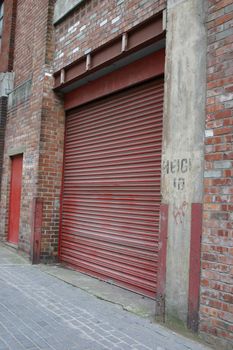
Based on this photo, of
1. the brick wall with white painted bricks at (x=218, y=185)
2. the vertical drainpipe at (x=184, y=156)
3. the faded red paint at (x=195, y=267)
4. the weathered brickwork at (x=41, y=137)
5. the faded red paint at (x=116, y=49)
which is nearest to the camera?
the brick wall with white painted bricks at (x=218, y=185)

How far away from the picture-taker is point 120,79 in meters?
7.08

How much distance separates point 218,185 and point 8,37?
391 inches

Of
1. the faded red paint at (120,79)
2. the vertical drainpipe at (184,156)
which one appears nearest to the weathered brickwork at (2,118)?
the faded red paint at (120,79)

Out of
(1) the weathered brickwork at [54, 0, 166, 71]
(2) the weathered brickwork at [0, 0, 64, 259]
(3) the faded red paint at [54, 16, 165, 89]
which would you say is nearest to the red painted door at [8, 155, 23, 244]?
(2) the weathered brickwork at [0, 0, 64, 259]

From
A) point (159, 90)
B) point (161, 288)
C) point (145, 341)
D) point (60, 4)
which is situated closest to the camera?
point (145, 341)

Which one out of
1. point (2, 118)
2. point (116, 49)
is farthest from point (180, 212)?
point (2, 118)

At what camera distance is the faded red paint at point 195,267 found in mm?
4430

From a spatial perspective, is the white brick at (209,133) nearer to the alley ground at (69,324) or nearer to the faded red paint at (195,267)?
the faded red paint at (195,267)

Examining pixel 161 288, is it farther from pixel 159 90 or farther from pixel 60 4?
pixel 60 4

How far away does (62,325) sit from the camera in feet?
15.5

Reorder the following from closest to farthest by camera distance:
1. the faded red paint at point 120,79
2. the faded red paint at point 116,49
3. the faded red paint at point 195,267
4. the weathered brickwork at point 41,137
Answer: the faded red paint at point 195,267 → the faded red paint at point 116,49 → the faded red paint at point 120,79 → the weathered brickwork at point 41,137

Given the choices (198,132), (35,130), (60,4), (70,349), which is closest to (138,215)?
(198,132)

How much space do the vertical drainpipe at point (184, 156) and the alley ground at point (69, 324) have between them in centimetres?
44

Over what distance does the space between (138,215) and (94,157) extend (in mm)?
1870
